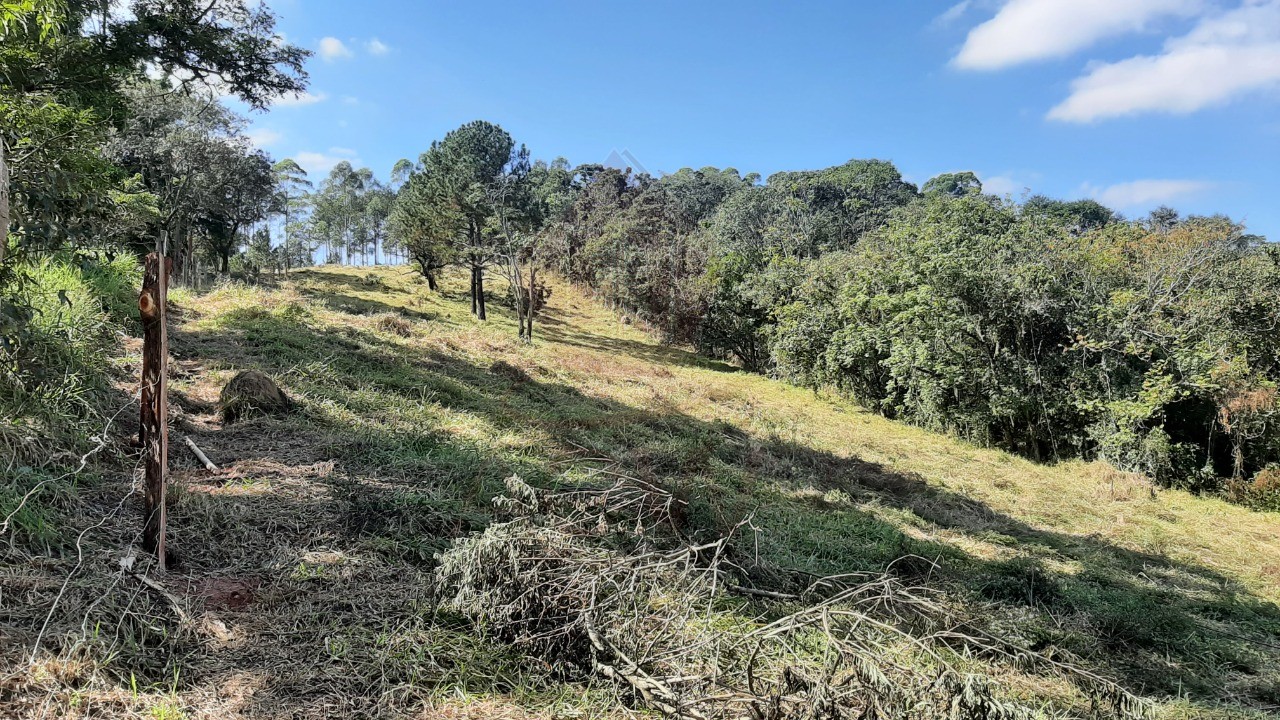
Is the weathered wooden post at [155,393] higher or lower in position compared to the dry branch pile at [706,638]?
higher

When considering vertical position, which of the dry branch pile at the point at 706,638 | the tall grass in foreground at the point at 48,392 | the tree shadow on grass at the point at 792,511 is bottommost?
the tree shadow on grass at the point at 792,511

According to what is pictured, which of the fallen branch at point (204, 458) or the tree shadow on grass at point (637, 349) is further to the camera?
the tree shadow on grass at point (637, 349)

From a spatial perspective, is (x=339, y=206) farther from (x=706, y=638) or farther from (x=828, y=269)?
(x=706, y=638)

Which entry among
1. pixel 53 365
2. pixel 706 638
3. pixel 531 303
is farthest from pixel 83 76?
pixel 531 303

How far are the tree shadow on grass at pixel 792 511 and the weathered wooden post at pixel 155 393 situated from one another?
100 centimetres

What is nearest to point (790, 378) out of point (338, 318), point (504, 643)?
point (338, 318)

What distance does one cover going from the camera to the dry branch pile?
194cm

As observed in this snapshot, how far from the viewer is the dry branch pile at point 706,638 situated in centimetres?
194

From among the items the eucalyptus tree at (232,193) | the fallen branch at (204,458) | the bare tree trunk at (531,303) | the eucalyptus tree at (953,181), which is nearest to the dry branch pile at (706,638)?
the fallen branch at (204,458)

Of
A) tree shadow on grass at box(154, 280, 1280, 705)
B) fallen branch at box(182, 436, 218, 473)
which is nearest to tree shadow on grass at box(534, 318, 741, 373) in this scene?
tree shadow on grass at box(154, 280, 1280, 705)

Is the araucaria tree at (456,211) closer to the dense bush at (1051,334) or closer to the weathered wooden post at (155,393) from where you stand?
the dense bush at (1051,334)

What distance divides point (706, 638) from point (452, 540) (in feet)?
6.00

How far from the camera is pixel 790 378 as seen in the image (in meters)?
20.4

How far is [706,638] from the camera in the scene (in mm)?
2355
